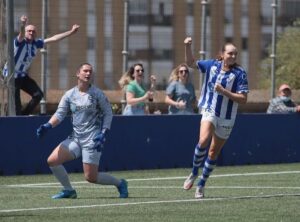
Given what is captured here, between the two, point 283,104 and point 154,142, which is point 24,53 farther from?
point 283,104

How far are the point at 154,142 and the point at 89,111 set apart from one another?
21.3ft

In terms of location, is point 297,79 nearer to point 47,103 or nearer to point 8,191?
point 47,103

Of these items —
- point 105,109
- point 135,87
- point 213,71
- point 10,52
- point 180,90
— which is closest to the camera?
point 105,109

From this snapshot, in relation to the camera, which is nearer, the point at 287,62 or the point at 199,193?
the point at 199,193

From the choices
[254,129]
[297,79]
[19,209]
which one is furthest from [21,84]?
[297,79]

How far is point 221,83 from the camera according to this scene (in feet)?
52.6

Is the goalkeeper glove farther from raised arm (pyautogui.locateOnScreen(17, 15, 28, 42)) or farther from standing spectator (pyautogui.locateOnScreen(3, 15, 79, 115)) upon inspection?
standing spectator (pyautogui.locateOnScreen(3, 15, 79, 115))

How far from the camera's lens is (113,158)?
21.5m

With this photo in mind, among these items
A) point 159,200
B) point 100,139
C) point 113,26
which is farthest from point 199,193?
point 113,26

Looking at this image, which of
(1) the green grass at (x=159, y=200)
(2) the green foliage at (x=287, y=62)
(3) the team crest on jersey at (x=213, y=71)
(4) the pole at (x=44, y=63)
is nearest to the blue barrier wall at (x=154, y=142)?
(1) the green grass at (x=159, y=200)

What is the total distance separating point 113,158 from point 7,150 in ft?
6.86

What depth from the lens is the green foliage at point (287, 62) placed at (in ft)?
100

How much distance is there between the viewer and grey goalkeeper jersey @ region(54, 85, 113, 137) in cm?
1569

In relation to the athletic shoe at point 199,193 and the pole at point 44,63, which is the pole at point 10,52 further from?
the athletic shoe at point 199,193
